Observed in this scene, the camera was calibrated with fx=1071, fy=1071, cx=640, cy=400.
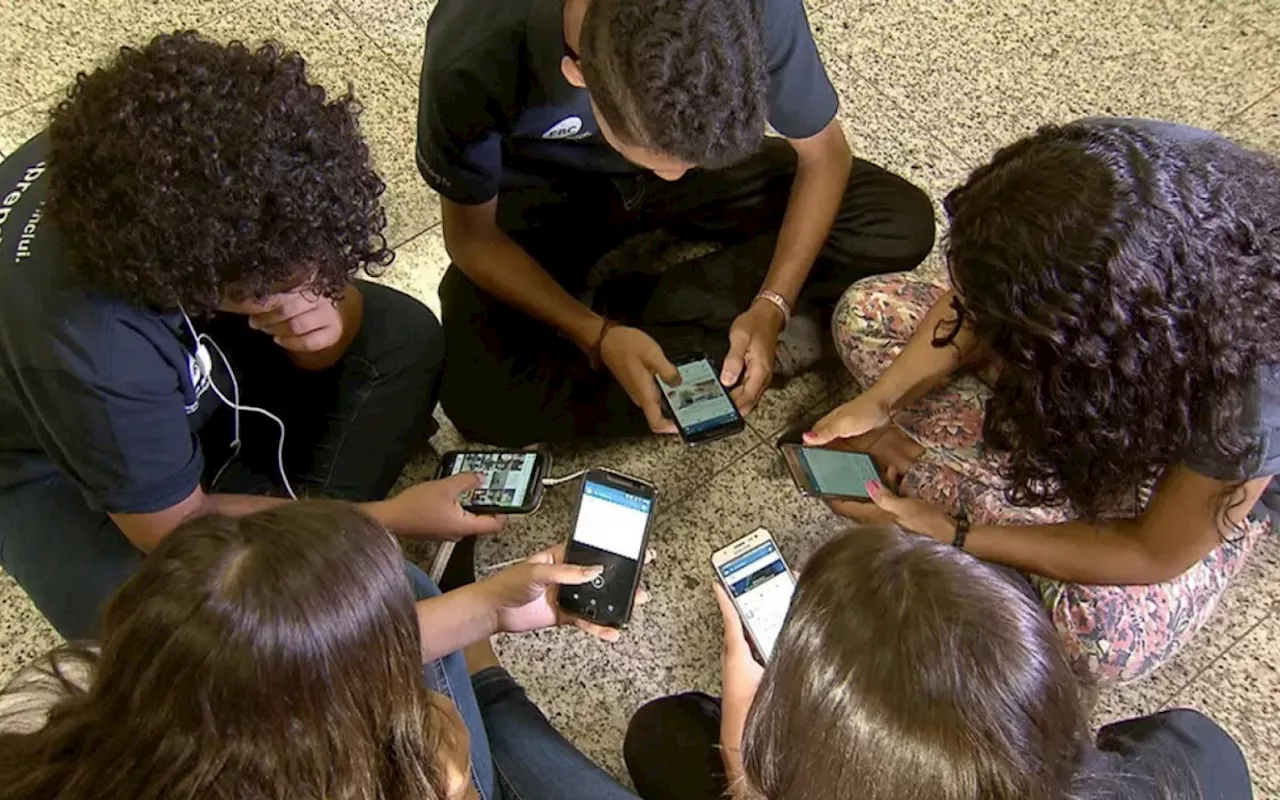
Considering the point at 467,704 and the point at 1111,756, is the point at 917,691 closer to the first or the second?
the point at 1111,756

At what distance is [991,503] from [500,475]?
1.83ft

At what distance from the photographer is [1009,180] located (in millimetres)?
855

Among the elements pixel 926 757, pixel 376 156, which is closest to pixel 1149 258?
pixel 926 757

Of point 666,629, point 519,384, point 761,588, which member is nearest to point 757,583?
point 761,588

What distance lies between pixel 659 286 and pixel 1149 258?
0.71 m

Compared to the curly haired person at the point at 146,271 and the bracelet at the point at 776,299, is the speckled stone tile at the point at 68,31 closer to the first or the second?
the curly haired person at the point at 146,271

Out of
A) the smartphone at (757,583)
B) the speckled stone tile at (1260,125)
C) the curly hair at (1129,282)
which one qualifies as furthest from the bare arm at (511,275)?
the speckled stone tile at (1260,125)

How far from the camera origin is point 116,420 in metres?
0.90

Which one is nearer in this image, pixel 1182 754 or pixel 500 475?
pixel 1182 754

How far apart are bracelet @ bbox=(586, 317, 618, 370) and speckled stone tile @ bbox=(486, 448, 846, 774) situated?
0.59 ft

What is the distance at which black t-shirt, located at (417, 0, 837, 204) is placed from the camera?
3.55 feet

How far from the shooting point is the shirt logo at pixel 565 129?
121cm

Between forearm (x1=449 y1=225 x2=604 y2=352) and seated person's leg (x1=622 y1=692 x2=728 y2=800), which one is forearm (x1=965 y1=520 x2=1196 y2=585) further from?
forearm (x1=449 y1=225 x2=604 y2=352)

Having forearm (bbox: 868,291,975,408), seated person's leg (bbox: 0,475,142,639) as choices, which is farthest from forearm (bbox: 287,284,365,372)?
forearm (bbox: 868,291,975,408)
